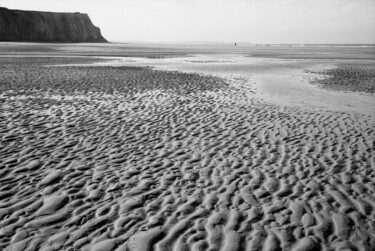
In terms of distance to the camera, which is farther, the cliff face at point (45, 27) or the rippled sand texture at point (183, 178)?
the cliff face at point (45, 27)

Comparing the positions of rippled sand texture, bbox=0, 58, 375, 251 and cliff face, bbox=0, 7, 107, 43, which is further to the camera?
cliff face, bbox=0, 7, 107, 43

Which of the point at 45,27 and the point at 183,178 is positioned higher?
the point at 45,27

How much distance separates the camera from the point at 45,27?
136 m

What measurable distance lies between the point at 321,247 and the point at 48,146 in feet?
24.5

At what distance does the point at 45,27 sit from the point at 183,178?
494ft

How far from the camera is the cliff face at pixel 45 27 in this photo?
122219 millimetres

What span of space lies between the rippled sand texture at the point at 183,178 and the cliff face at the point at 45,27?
132 meters

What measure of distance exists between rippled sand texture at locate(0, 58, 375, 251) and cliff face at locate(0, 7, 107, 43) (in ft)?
432

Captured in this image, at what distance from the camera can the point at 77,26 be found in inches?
6024

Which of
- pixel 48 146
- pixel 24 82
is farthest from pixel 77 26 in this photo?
pixel 48 146

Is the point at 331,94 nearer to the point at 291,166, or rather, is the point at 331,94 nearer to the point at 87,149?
the point at 291,166

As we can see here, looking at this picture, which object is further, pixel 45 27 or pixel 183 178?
pixel 45 27

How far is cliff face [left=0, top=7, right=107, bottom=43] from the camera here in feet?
401

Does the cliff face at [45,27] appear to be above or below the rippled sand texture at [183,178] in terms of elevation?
above
